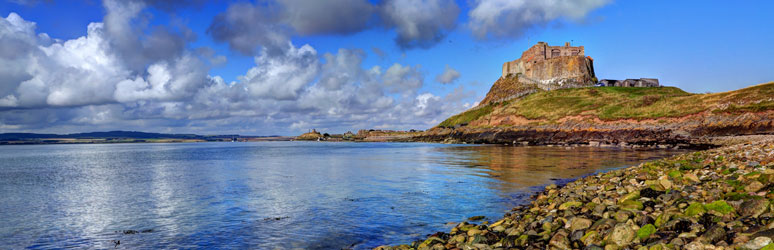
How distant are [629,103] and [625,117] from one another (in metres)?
13.8

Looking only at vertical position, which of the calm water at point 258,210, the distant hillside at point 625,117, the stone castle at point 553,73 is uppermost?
the stone castle at point 553,73

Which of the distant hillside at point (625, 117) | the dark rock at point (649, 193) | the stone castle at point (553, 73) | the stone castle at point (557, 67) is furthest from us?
the stone castle at point (557, 67)

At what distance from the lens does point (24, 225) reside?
18.1 metres

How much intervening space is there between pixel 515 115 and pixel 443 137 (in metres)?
31.2

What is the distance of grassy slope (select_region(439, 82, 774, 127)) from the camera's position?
7525 centimetres

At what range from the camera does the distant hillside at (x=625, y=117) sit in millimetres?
70312

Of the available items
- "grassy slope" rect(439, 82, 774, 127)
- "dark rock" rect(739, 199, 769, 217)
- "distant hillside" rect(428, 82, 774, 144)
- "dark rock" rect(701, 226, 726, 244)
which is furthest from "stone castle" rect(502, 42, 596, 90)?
"dark rock" rect(701, 226, 726, 244)

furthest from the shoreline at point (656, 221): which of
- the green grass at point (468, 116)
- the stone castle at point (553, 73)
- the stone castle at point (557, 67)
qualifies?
the stone castle at point (557, 67)

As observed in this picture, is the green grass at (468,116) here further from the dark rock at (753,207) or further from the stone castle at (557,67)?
the dark rock at (753,207)

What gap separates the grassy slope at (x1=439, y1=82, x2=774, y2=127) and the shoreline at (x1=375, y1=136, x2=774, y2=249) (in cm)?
7350

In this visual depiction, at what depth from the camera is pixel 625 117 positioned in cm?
9275

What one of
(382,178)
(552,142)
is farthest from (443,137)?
(382,178)

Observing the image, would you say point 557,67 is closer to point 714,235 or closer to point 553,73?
point 553,73

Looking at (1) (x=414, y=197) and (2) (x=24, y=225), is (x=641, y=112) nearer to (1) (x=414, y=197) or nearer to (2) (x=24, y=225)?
(1) (x=414, y=197)
